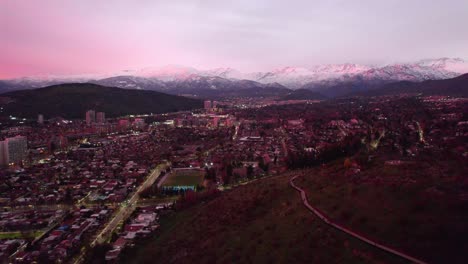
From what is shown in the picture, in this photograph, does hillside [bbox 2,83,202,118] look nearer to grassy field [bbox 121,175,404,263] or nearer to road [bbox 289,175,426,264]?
grassy field [bbox 121,175,404,263]

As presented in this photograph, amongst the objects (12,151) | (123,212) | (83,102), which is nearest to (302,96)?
(83,102)

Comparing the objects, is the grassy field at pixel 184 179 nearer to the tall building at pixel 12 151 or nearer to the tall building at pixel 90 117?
the tall building at pixel 12 151

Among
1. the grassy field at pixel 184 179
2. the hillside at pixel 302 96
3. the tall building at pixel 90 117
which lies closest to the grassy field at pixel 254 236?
the grassy field at pixel 184 179

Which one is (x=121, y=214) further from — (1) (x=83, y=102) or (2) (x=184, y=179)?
(1) (x=83, y=102)

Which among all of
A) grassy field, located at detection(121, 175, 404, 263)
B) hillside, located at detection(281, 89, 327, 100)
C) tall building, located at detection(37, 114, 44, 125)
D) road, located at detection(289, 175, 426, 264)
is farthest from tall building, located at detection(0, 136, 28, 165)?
hillside, located at detection(281, 89, 327, 100)

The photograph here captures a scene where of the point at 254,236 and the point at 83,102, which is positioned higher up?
the point at 83,102

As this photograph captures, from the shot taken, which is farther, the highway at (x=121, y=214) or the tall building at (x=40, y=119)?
the tall building at (x=40, y=119)
